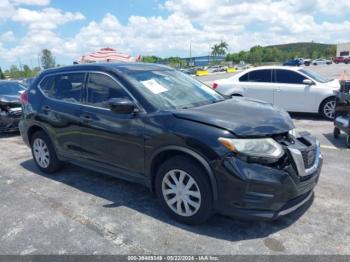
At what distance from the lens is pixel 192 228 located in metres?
3.47

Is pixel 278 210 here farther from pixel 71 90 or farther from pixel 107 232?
pixel 71 90

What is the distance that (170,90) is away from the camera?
4.15 m

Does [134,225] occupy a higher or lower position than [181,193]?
lower

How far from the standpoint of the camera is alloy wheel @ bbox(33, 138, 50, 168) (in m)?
5.30

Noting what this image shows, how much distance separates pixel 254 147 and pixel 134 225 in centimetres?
155

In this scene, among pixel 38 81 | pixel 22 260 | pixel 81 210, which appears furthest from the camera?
pixel 38 81

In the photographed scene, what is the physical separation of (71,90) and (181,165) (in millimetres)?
2257

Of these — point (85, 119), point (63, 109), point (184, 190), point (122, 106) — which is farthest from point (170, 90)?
point (63, 109)

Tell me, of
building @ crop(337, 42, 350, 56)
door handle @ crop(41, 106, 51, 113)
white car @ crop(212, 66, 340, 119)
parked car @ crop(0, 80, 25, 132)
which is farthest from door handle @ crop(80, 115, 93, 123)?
building @ crop(337, 42, 350, 56)

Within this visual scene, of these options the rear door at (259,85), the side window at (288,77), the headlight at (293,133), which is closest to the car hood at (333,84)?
the side window at (288,77)

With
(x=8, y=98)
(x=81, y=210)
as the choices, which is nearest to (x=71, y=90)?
(x=81, y=210)

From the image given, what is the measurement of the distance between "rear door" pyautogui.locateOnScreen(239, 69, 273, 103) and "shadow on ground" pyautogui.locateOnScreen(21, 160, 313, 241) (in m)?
5.96

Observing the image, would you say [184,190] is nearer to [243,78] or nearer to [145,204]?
[145,204]

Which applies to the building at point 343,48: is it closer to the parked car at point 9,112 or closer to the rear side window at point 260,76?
the rear side window at point 260,76
